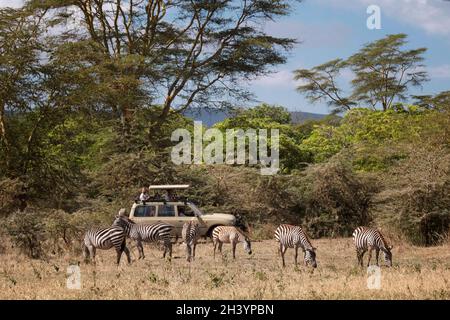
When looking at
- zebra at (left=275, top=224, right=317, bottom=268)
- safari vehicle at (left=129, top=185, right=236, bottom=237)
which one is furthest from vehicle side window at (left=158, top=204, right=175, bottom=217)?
zebra at (left=275, top=224, right=317, bottom=268)

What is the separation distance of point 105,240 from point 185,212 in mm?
6372

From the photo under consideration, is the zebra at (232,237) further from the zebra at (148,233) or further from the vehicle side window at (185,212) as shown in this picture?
the vehicle side window at (185,212)

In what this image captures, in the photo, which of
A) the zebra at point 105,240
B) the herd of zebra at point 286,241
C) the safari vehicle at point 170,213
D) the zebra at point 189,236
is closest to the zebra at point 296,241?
the herd of zebra at point 286,241

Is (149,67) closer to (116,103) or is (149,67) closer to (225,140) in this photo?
(116,103)

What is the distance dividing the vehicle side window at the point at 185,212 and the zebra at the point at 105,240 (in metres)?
5.74

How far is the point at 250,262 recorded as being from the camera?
1516cm

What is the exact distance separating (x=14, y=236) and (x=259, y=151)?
1625 centimetres

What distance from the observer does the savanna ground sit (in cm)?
957

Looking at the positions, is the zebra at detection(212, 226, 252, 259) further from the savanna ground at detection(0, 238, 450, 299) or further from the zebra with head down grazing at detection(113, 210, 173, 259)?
the zebra with head down grazing at detection(113, 210, 173, 259)
